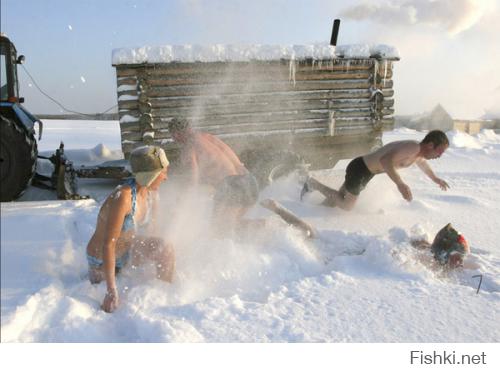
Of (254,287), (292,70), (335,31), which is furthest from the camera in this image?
(335,31)

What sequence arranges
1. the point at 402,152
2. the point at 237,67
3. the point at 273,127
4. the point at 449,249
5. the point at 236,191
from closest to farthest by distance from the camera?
1. the point at 449,249
2. the point at 236,191
3. the point at 402,152
4. the point at 237,67
5. the point at 273,127

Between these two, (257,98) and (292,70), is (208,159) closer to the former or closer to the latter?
(257,98)

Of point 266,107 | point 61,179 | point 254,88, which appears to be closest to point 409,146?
point 266,107

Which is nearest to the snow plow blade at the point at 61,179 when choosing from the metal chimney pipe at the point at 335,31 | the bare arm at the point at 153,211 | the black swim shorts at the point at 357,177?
the bare arm at the point at 153,211

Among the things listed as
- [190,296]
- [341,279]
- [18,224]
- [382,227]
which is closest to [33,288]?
[18,224]

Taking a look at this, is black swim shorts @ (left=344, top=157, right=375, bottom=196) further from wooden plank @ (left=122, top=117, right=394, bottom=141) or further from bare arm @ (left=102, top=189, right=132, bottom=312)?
bare arm @ (left=102, top=189, right=132, bottom=312)

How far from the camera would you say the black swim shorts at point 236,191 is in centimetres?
390

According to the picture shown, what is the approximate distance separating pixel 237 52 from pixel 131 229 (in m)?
4.77

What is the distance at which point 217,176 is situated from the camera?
398 cm

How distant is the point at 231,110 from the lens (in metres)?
7.26

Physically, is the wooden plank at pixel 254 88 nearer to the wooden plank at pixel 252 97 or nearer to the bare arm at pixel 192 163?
the wooden plank at pixel 252 97

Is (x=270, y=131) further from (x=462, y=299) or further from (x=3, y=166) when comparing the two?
(x=462, y=299)

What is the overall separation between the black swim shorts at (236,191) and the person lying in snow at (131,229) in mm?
905

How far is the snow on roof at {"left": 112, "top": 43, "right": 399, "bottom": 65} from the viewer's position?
6395 millimetres
